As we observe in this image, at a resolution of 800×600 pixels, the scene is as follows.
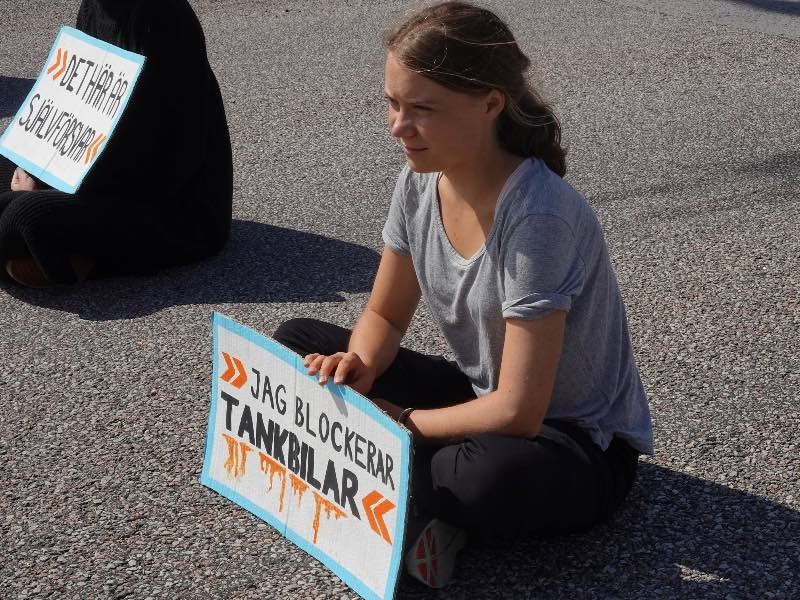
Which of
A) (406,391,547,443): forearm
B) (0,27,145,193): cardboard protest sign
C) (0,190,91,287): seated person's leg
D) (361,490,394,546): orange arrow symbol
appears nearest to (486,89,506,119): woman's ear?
(406,391,547,443): forearm

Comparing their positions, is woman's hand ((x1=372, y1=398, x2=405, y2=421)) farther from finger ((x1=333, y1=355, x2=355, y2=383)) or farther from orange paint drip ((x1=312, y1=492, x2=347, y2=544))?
orange paint drip ((x1=312, y1=492, x2=347, y2=544))

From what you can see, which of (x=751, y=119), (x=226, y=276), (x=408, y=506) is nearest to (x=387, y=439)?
(x=408, y=506)

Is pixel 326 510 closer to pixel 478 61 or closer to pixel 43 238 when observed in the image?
pixel 478 61

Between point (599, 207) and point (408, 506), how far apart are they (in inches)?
113

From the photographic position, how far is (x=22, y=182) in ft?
15.1

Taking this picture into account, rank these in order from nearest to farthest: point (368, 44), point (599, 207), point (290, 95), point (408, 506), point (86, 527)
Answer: point (408, 506) < point (86, 527) < point (599, 207) < point (290, 95) < point (368, 44)

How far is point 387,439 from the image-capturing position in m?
2.40

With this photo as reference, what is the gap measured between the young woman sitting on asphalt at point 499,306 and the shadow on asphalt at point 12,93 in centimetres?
426

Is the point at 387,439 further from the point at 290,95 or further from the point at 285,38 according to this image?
the point at 285,38

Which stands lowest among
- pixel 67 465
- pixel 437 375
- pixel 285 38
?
pixel 285 38

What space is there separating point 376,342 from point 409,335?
1.10 metres

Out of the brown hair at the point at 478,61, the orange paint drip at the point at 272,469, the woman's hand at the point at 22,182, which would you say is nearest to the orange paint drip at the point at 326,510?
the orange paint drip at the point at 272,469

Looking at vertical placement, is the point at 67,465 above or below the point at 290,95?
above

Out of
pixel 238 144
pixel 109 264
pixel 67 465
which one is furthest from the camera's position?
pixel 238 144
